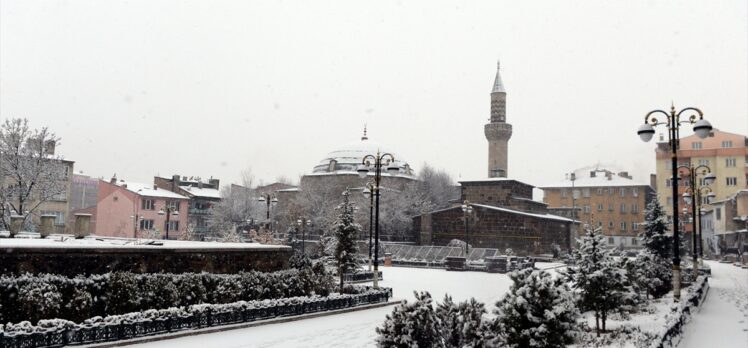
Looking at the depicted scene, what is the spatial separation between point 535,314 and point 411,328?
7.15 feet

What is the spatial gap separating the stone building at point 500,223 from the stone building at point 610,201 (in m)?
17.6

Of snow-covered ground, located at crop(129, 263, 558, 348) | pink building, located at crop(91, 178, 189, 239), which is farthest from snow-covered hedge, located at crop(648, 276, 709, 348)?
pink building, located at crop(91, 178, 189, 239)

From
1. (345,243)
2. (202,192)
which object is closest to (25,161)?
(345,243)

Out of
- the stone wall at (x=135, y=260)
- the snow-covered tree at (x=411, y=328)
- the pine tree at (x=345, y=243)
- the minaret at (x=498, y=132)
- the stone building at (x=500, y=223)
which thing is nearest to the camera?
the snow-covered tree at (x=411, y=328)

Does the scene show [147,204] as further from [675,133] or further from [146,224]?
[675,133]

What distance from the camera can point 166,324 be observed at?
1259 cm

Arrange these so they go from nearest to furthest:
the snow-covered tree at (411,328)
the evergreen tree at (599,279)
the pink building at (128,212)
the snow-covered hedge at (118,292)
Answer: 1. the snow-covered tree at (411,328)
2. the snow-covered hedge at (118,292)
3. the evergreen tree at (599,279)
4. the pink building at (128,212)

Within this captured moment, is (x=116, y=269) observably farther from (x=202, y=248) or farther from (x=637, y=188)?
(x=637, y=188)

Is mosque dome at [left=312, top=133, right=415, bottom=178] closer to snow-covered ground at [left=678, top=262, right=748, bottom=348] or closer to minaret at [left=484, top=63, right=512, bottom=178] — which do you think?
minaret at [left=484, top=63, right=512, bottom=178]

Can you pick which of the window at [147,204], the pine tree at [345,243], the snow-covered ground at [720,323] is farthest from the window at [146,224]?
the snow-covered ground at [720,323]

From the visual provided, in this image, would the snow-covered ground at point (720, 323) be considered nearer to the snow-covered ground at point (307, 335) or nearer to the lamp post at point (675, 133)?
the lamp post at point (675, 133)

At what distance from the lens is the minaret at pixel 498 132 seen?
225 feet

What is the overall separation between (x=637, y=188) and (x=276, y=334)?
69864mm

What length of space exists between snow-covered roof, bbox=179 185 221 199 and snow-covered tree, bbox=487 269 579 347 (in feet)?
233
